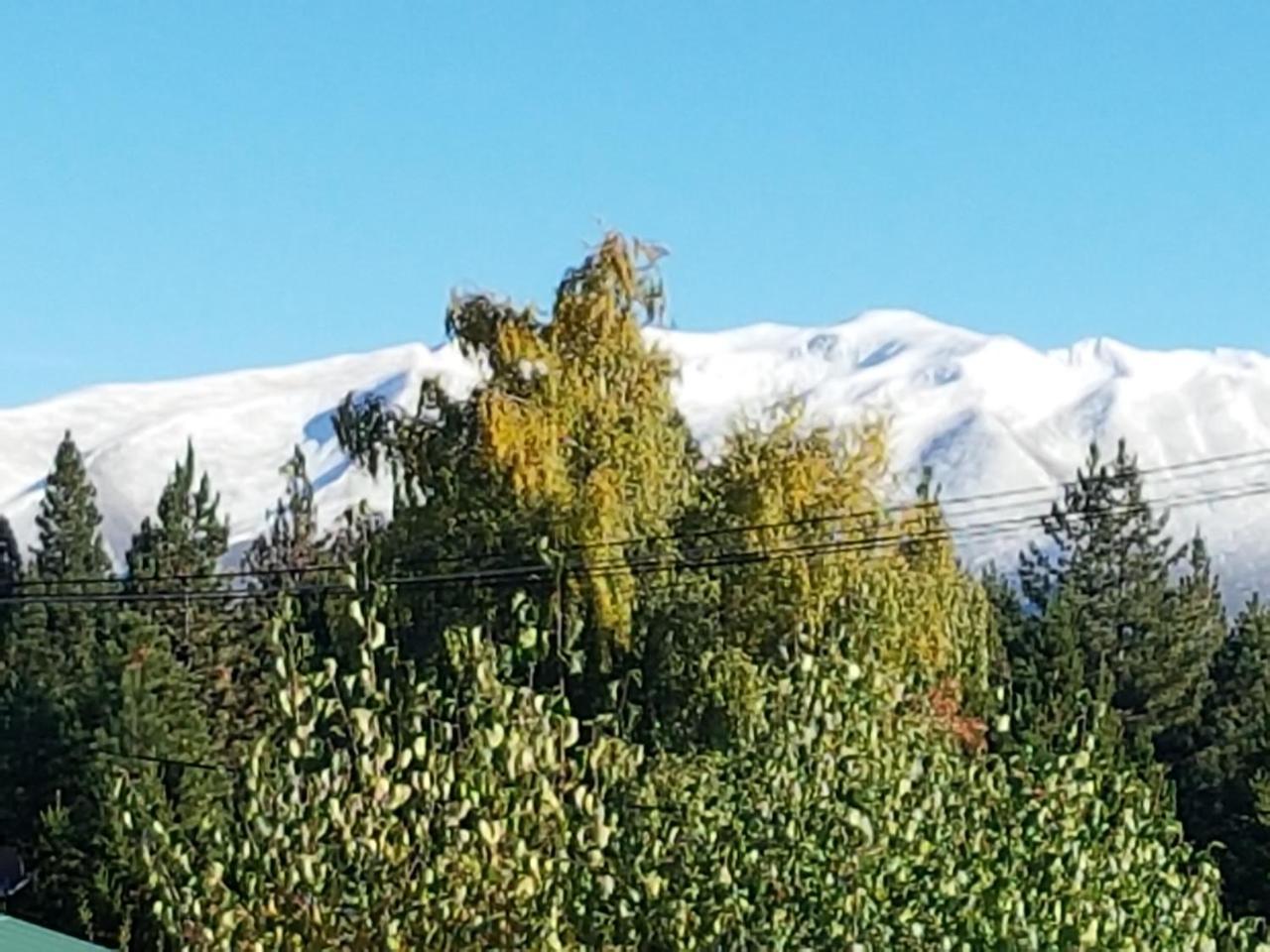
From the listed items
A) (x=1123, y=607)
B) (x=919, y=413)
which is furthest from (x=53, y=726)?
(x=919, y=413)

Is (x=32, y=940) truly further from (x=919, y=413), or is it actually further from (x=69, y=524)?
(x=919, y=413)

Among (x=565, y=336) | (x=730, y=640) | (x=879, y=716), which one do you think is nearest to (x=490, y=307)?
(x=565, y=336)

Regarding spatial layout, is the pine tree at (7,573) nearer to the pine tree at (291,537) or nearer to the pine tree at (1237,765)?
the pine tree at (291,537)

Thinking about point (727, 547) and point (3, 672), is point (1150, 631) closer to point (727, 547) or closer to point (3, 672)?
point (727, 547)

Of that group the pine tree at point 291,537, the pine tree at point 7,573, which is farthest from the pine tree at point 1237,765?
the pine tree at point 7,573

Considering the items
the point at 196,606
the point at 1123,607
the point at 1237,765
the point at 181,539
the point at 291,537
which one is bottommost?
the point at 1237,765

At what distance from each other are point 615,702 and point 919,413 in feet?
469

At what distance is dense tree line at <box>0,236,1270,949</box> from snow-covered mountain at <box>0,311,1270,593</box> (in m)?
Result: 72.3

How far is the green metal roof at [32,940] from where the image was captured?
13.8 meters

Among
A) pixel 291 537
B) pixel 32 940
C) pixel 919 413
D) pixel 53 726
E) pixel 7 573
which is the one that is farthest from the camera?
pixel 919 413

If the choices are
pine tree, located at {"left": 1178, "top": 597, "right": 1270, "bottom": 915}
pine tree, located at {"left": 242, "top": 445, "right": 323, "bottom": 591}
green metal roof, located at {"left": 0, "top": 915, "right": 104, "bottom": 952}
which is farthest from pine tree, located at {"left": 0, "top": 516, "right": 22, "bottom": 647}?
green metal roof, located at {"left": 0, "top": 915, "right": 104, "bottom": 952}

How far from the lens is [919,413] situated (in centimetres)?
14825

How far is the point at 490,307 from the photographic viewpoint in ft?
61.0

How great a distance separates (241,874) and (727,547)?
12576 mm
